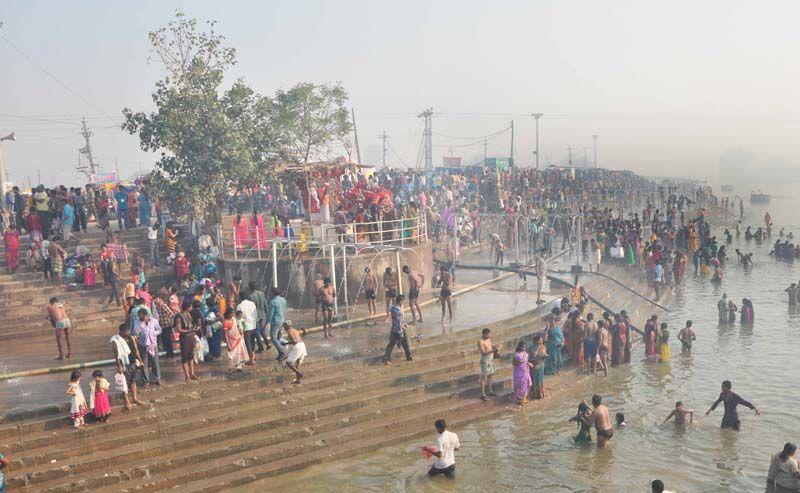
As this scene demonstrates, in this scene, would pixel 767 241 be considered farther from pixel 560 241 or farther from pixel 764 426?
pixel 764 426

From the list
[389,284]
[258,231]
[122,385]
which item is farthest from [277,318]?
[258,231]

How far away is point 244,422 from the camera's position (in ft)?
39.7

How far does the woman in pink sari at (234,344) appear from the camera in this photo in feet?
43.3

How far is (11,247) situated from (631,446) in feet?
52.6

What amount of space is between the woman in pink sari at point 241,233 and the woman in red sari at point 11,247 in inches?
223

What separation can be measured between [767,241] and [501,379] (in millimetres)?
39615

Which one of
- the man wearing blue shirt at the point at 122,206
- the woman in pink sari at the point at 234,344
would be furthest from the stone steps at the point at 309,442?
the man wearing blue shirt at the point at 122,206

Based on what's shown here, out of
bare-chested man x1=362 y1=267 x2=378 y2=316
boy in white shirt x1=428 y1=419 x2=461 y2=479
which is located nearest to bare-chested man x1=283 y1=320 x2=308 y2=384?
boy in white shirt x1=428 y1=419 x2=461 y2=479

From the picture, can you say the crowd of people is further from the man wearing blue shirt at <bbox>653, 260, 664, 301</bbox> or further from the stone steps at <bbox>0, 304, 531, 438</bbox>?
the stone steps at <bbox>0, 304, 531, 438</bbox>

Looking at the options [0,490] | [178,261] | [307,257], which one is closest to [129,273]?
[178,261]

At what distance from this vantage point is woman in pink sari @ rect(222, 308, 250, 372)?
13188mm

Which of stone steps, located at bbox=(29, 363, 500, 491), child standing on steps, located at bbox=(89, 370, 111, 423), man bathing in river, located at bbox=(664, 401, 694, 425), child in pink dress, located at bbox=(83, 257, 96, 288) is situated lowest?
man bathing in river, located at bbox=(664, 401, 694, 425)

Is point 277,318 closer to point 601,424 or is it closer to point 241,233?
point 601,424

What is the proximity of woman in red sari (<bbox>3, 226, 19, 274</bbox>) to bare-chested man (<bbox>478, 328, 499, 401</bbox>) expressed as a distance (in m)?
12.8
